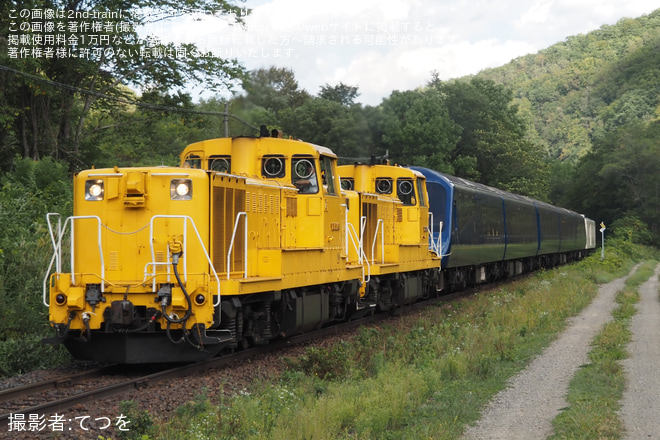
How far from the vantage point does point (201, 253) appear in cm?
948

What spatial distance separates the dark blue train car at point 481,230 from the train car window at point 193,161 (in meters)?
9.40

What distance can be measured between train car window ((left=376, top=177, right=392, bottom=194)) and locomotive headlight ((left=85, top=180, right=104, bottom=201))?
895cm

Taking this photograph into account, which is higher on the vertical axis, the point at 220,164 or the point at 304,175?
the point at 220,164

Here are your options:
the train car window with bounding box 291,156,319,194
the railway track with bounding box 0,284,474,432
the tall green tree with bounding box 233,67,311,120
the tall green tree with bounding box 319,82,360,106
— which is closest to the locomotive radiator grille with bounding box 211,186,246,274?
the railway track with bounding box 0,284,474,432

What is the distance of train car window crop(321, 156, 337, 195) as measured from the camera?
476 inches

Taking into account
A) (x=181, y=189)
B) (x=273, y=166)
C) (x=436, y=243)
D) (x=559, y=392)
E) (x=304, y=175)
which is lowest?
(x=559, y=392)

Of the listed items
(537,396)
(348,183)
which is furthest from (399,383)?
(348,183)

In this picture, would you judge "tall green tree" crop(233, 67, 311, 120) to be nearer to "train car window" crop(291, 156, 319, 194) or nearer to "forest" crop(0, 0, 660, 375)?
"forest" crop(0, 0, 660, 375)

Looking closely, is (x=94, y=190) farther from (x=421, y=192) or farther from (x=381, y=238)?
(x=421, y=192)

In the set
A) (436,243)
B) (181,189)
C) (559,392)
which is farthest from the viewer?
(436,243)

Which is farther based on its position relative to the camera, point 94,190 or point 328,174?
point 328,174

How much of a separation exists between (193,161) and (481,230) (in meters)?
12.9

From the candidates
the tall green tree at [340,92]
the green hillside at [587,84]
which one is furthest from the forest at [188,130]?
the green hillside at [587,84]

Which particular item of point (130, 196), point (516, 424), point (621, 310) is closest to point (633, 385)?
point (516, 424)
